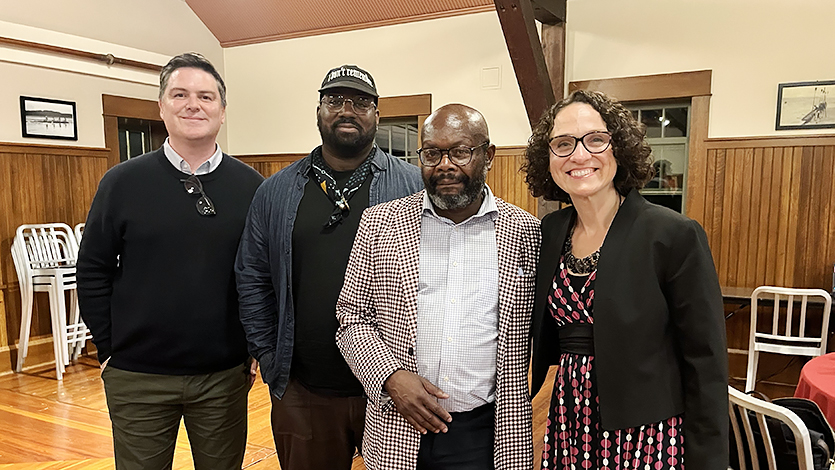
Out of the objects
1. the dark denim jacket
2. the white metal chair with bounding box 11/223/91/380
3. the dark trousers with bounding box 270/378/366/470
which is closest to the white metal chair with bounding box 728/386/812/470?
the dark trousers with bounding box 270/378/366/470

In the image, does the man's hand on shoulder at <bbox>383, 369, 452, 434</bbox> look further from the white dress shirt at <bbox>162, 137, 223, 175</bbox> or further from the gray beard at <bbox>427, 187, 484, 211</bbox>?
the white dress shirt at <bbox>162, 137, 223, 175</bbox>

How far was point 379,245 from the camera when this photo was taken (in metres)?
1.50

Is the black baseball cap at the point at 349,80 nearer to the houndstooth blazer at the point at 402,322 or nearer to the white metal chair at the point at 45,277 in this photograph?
the houndstooth blazer at the point at 402,322

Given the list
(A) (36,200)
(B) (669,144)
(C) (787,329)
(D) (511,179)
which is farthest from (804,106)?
(A) (36,200)

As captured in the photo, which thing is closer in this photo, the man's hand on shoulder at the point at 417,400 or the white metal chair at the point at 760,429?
the man's hand on shoulder at the point at 417,400

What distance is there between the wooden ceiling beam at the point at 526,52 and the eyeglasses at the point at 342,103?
7.82 feet

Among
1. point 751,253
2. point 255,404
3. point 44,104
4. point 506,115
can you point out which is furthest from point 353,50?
point 751,253

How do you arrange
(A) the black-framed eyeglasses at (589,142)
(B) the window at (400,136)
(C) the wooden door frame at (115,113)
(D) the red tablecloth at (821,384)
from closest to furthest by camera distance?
1. (A) the black-framed eyeglasses at (589,142)
2. (D) the red tablecloth at (821,384)
3. (C) the wooden door frame at (115,113)
4. (B) the window at (400,136)

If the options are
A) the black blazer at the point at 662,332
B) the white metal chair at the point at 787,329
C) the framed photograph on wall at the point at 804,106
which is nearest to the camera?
the black blazer at the point at 662,332

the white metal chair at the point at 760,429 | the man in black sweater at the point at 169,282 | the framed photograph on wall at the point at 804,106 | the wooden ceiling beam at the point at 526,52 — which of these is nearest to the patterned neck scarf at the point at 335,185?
the man in black sweater at the point at 169,282

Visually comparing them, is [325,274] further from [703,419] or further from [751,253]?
[751,253]

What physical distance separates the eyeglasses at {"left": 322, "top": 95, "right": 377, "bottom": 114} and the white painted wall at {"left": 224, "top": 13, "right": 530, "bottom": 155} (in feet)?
11.6

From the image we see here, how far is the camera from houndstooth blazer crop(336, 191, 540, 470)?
4.61 feet

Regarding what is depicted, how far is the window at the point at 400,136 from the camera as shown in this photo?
576cm
